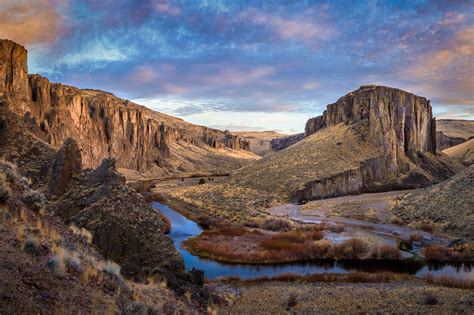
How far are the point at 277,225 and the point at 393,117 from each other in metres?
41.8

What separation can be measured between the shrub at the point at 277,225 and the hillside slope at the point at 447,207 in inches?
522

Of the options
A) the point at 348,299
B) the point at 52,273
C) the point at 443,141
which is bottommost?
the point at 348,299

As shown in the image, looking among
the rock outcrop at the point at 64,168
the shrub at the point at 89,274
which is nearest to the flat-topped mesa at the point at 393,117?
the rock outcrop at the point at 64,168

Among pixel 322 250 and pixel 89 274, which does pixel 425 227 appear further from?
pixel 89 274

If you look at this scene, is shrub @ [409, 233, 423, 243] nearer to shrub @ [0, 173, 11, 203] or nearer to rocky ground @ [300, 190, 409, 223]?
rocky ground @ [300, 190, 409, 223]

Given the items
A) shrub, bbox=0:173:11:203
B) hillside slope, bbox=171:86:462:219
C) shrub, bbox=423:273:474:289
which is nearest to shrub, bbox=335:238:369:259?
shrub, bbox=423:273:474:289

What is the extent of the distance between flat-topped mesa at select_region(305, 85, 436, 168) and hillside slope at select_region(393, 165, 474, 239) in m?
22.1

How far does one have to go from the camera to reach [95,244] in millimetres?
13523

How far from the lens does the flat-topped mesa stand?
6788cm

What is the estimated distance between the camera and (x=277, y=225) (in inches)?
1537

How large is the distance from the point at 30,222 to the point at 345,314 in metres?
12.0

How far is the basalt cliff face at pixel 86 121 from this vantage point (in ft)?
225

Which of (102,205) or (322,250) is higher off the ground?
(102,205)

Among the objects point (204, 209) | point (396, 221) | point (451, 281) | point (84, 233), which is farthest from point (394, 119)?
point (84, 233)
